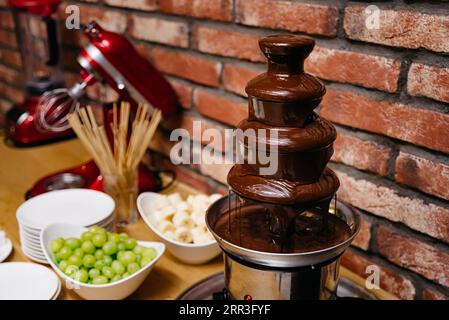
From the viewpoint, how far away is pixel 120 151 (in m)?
1.24

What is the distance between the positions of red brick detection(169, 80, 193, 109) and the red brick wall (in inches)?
4.5

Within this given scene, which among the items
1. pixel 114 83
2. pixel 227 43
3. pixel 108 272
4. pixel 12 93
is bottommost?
pixel 12 93

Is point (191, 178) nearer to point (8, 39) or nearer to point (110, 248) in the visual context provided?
point (110, 248)

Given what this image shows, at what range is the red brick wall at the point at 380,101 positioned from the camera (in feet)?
2.96

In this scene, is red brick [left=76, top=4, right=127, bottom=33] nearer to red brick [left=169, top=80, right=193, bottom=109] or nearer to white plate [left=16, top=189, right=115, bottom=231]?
red brick [left=169, top=80, right=193, bottom=109]

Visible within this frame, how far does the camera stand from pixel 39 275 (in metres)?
1.05

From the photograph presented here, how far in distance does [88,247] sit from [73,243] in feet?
0.12

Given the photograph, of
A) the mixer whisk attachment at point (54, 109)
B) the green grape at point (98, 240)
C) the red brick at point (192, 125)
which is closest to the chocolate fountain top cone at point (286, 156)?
the green grape at point (98, 240)

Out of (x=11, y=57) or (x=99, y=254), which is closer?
(x=99, y=254)

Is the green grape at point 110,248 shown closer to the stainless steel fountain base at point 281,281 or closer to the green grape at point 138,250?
the green grape at point 138,250

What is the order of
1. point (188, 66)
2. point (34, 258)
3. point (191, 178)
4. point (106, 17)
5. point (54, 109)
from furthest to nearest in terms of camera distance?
point (54, 109)
point (106, 17)
point (191, 178)
point (188, 66)
point (34, 258)

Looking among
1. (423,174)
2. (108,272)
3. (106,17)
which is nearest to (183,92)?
(106,17)

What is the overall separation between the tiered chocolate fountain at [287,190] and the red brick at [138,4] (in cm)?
78

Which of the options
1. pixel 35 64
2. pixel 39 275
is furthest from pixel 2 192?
pixel 35 64
